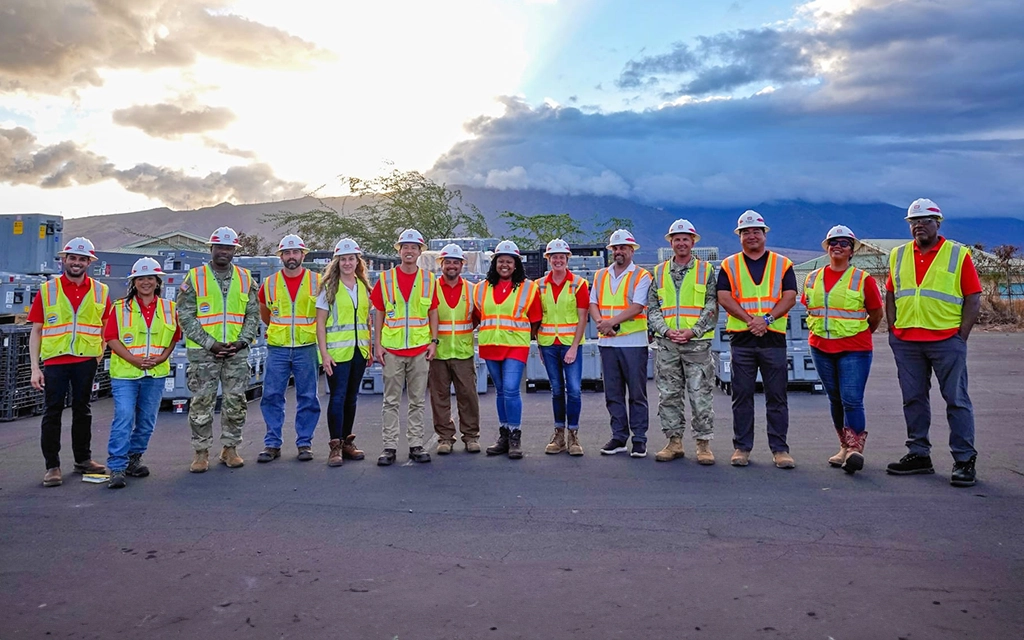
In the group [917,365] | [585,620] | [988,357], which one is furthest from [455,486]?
[988,357]

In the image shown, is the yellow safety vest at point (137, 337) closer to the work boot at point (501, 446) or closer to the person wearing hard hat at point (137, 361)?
the person wearing hard hat at point (137, 361)

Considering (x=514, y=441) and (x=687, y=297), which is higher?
(x=687, y=297)

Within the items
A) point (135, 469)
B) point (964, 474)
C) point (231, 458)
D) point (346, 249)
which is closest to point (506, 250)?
point (346, 249)

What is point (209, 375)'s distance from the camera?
23.6ft

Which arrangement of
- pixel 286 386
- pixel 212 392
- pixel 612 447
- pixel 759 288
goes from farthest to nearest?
pixel 612 447, pixel 286 386, pixel 212 392, pixel 759 288

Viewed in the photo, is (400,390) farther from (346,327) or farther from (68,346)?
(68,346)

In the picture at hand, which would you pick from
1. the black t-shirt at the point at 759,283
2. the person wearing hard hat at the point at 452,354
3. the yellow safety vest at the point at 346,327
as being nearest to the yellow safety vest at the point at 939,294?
the black t-shirt at the point at 759,283

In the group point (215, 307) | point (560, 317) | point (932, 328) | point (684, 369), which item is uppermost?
point (215, 307)

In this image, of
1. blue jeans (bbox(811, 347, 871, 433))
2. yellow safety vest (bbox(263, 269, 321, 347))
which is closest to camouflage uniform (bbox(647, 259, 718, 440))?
blue jeans (bbox(811, 347, 871, 433))

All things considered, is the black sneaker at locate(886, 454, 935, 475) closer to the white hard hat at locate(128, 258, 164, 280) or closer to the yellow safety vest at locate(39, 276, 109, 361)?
the white hard hat at locate(128, 258, 164, 280)

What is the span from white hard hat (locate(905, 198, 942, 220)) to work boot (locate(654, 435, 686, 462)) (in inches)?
115

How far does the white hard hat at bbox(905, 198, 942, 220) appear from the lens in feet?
21.3

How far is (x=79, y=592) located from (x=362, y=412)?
259 inches

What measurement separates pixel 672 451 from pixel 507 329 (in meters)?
2.04
